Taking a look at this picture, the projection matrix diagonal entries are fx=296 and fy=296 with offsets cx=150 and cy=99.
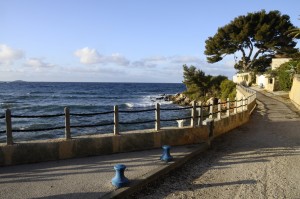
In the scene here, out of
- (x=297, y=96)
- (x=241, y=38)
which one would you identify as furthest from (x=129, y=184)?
(x=241, y=38)

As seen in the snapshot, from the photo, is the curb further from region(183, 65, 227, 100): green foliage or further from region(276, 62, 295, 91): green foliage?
region(183, 65, 227, 100): green foliage

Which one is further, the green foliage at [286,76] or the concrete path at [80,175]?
the green foliage at [286,76]

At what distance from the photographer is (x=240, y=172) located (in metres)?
7.78

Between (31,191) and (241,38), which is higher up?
(241,38)

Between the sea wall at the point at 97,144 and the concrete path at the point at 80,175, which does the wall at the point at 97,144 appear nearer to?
the sea wall at the point at 97,144

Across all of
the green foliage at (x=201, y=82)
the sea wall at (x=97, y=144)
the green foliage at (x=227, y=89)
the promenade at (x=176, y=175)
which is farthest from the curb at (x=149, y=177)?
the green foliage at (x=201, y=82)

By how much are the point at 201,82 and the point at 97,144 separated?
133ft

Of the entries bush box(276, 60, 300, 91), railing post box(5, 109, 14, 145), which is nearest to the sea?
railing post box(5, 109, 14, 145)

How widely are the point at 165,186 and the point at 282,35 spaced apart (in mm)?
47798

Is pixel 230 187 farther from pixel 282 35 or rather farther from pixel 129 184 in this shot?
pixel 282 35

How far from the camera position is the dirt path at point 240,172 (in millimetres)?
6473

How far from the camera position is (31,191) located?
232 inches

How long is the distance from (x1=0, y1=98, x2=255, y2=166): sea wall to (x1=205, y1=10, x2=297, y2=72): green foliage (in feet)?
138

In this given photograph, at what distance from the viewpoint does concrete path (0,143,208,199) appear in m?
5.87
